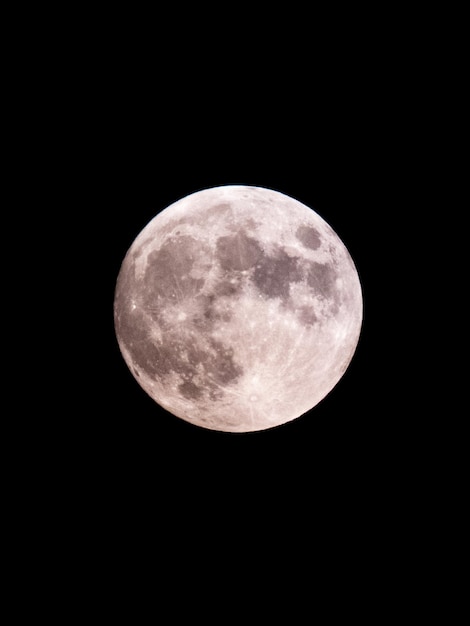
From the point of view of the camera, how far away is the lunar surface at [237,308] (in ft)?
11.4

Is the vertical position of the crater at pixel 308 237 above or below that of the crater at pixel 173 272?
above

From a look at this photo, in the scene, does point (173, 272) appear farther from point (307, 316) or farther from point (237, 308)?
point (307, 316)

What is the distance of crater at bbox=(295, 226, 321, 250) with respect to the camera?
3705 millimetres

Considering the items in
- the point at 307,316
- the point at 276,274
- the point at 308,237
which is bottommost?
the point at 307,316

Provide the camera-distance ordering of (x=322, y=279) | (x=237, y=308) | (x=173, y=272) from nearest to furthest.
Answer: (x=237, y=308) → (x=173, y=272) → (x=322, y=279)

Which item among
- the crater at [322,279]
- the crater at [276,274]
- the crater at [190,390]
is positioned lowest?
the crater at [190,390]

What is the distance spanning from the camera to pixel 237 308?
3.43 meters

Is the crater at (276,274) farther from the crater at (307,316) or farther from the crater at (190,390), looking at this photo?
the crater at (190,390)

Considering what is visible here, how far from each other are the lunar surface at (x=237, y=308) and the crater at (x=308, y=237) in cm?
1

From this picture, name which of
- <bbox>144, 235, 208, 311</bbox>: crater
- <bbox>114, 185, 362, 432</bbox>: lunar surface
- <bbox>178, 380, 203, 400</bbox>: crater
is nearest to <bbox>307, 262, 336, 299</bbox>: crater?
<bbox>114, 185, 362, 432</bbox>: lunar surface

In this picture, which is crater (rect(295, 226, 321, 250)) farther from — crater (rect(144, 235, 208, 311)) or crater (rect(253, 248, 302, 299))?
crater (rect(144, 235, 208, 311))

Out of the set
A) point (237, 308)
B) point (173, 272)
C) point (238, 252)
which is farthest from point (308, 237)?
point (173, 272)

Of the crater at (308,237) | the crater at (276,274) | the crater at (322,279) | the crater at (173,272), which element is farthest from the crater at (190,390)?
the crater at (308,237)

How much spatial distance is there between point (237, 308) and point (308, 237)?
834 millimetres
